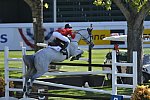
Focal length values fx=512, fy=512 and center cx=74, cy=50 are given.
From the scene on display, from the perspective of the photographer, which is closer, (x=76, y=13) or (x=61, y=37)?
(x=61, y=37)

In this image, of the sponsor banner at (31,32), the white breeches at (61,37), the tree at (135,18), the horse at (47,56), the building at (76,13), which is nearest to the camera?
the white breeches at (61,37)

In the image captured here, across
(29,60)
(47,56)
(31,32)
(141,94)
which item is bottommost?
(141,94)

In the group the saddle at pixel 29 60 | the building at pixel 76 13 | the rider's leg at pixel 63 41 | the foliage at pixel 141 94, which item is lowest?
the foliage at pixel 141 94

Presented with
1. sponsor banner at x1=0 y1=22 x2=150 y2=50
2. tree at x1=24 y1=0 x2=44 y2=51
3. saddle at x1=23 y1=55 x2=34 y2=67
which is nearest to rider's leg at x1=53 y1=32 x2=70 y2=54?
saddle at x1=23 y1=55 x2=34 y2=67

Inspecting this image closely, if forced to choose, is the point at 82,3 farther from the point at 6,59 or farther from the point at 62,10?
the point at 6,59

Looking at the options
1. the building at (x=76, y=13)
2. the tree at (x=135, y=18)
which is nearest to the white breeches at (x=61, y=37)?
the tree at (x=135, y=18)

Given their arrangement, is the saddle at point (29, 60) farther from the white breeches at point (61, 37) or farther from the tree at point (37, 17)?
the tree at point (37, 17)

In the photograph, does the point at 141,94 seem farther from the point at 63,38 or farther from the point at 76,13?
the point at 76,13

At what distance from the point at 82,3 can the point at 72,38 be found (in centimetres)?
4024

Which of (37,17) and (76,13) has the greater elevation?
(76,13)

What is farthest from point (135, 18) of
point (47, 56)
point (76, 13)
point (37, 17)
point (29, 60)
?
point (76, 13)

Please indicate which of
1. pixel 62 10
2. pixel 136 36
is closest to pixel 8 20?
pixel 62 10

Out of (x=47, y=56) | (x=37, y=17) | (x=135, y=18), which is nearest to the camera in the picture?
(x=47, y=56)

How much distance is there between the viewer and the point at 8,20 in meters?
54.0
